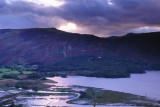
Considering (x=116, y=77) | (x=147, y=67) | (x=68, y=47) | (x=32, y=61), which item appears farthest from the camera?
(x=68, y=47)

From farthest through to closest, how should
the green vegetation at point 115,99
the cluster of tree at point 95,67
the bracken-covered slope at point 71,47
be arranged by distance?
the bracken-covered slope at point 71,47 → the cluster of tree at point 95,67 → the green vegetation at point 115,99

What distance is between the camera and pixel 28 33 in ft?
520

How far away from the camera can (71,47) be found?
13462cm

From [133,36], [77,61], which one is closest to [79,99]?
[77,61]

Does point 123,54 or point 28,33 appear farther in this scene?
point 28,33

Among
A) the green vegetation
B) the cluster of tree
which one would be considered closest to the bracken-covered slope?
the cluster of tree

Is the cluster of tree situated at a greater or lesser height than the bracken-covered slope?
lesser

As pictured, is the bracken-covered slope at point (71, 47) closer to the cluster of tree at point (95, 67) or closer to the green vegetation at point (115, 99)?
the cluster of tree at point (95, 67)

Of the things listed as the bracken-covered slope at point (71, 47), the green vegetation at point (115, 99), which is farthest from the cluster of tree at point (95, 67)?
the green vegetation at point (115, 99)

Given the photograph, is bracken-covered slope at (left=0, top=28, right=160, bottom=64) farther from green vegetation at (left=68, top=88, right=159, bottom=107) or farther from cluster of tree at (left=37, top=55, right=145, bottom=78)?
green vegetation at (left=68, top=88, right=159, bottom=107)

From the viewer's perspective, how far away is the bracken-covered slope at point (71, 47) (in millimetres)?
125500

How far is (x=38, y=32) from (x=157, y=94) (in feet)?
399

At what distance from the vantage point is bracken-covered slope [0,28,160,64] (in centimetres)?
12550

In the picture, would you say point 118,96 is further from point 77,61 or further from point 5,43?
point 5,43
